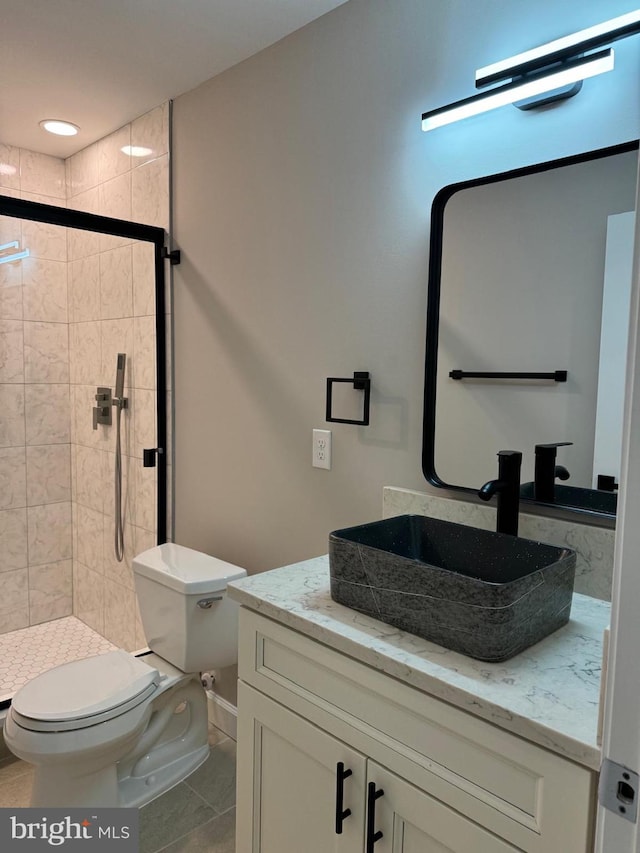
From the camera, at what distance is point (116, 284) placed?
9.29 feet

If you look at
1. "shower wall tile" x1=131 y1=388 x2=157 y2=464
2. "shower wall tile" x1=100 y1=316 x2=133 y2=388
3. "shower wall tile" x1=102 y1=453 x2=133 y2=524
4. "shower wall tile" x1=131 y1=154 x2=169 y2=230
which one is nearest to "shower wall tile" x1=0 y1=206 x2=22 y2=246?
"shower wall tile" x1=100 y1=316 x2=133 y2=388

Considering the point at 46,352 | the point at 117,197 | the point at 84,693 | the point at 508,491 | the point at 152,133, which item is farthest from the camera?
the point at 46,352

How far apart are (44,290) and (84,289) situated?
9.0 inches

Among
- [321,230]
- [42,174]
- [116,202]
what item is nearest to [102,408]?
[116,202]

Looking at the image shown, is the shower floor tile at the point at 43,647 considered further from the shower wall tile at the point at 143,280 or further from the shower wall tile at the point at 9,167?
the shower wall tile at the point at 9,167

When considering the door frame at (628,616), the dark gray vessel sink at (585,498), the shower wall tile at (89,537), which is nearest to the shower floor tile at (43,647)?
the shower wall tile at (89,537)

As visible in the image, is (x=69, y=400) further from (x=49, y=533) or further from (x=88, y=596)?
(x=88, y=596)

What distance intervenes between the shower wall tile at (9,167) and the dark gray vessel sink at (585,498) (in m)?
2.86

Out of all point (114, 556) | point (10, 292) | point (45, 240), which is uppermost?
point (45, 240)

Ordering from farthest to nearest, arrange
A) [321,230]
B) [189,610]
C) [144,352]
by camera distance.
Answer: [144,352] < [189,610] < [321,230]

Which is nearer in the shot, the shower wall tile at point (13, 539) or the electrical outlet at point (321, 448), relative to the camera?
the electrical outlet at point (321, 448)

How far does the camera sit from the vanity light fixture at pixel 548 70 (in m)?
1.23

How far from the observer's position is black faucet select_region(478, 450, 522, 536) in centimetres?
139

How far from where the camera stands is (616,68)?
1263mm
